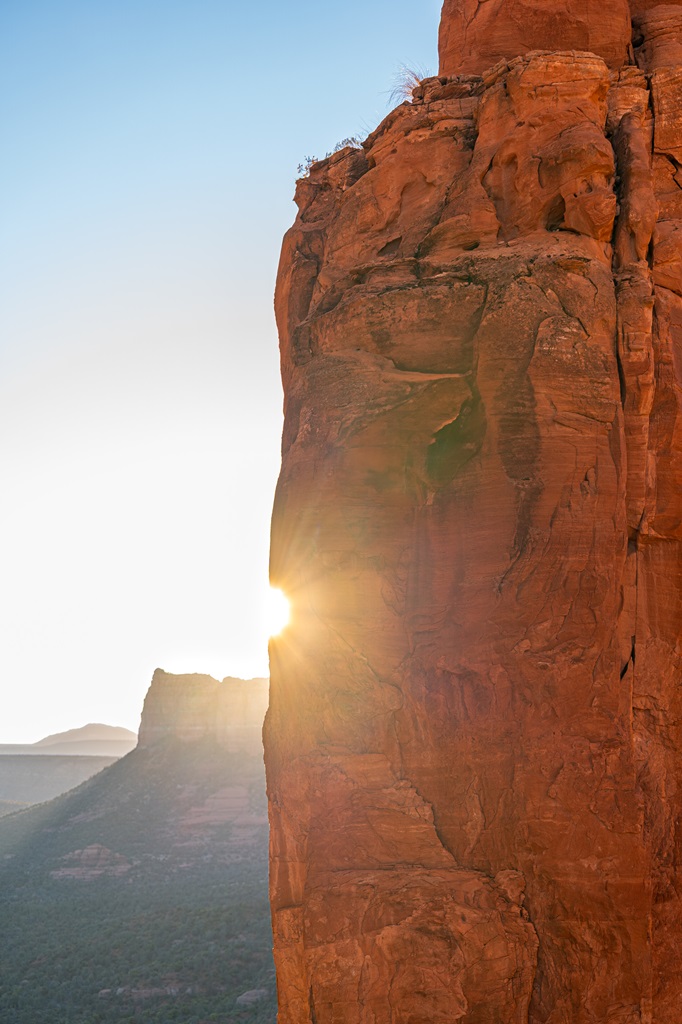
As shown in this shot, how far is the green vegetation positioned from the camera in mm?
31531

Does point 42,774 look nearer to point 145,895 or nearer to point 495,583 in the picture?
point 145,895

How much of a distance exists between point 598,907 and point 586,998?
3.42 ft

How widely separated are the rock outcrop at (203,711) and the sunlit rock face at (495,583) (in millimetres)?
60176

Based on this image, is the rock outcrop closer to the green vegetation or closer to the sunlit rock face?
the green vegetation

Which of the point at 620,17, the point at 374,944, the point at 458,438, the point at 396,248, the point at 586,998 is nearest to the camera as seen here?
the point at 586,998

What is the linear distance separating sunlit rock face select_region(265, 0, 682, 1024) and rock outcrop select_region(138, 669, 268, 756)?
60.2m

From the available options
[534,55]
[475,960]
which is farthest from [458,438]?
[475,960]

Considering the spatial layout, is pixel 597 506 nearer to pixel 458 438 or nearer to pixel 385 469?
pixel 458 438

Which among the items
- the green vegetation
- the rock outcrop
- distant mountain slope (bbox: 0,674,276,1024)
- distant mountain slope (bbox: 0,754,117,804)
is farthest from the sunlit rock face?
distant mountain slope (bbox: 0,754,117,804)

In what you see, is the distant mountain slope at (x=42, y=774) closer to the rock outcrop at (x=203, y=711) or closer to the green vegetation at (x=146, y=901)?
the rock outcrop at (x=203, y=711)

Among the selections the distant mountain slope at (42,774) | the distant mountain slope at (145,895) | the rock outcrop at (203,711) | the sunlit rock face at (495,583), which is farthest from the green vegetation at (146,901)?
the distant mountain slope at (42,774)

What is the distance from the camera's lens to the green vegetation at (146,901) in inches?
1241

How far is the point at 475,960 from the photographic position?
1112cm

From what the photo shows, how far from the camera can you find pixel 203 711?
236 ft
